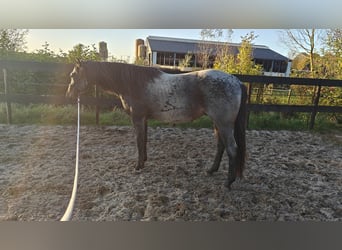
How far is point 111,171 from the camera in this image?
5.22 ft

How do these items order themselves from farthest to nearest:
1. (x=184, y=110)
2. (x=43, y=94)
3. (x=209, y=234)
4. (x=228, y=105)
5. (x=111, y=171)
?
(x=43, y=94) < (x=111, y=171) < (x=184, y=110) < (x=228, y=105) < (x=209, y=234)

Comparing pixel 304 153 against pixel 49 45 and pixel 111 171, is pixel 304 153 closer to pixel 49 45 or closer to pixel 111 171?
pixel 111 171

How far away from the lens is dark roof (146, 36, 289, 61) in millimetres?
1415

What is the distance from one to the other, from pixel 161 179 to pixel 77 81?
86 cm

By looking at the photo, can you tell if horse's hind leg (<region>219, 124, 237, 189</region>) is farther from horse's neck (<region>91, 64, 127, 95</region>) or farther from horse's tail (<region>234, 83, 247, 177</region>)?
horse's neck (<region>91, 64, 127, 95</region>)

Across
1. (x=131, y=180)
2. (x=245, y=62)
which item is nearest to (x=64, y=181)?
(x=131, y=180)

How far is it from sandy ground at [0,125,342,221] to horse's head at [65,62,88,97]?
1.85 ft

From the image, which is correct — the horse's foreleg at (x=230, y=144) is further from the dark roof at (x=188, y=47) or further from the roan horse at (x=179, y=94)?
the dark roof at (x=188, y=47)

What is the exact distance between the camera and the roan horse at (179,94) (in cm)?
135

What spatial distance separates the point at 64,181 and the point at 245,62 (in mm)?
1623

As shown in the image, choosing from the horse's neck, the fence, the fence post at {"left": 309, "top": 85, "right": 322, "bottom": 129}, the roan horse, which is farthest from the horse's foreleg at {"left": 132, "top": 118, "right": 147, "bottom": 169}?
the fence post at {"left": 309, "top": 85, "right": 322, "bottom": 129}

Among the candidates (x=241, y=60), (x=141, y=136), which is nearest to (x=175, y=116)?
(x=141, y=136)

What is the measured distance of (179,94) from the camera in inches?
56.1

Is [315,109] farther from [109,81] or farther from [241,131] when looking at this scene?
[109,81]
